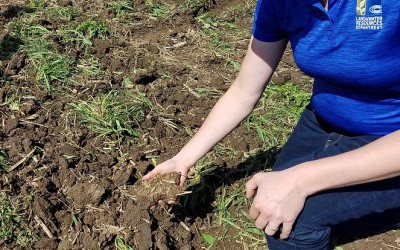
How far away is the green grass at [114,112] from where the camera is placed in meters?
3.14

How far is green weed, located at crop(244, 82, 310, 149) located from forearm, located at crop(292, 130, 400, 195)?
47.1 inches

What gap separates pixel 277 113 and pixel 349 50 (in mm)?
1406

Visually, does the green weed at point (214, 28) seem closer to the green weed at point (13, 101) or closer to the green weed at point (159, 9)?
the green weed at point (159, 9)

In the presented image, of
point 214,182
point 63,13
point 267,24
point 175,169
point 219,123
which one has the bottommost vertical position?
point 214,182

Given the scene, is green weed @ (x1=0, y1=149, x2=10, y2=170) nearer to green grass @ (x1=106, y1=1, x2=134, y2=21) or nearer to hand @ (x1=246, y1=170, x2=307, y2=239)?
hand @ (x1=246, y1=170, x2=307, y2=239)

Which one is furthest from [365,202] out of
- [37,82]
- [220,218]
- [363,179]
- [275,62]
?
[37,82]

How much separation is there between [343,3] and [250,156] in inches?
51.2

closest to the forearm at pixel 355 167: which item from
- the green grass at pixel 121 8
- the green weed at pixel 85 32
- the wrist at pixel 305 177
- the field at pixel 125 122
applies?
the wrist at pixel 305 177

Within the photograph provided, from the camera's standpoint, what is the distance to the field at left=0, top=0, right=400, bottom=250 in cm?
262

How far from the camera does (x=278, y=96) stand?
353cm

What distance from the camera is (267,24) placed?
2.19 m

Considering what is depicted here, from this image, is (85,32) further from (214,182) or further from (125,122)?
(214,182)

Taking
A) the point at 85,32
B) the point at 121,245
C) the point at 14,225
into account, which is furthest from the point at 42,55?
the point at 121,245

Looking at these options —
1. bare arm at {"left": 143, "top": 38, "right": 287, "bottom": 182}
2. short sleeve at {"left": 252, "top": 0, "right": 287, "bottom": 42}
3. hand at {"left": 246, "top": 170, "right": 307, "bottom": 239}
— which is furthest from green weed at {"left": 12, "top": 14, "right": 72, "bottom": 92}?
hand at {"left": 246, "top": 170, "right": 307, "bottom": 239}
